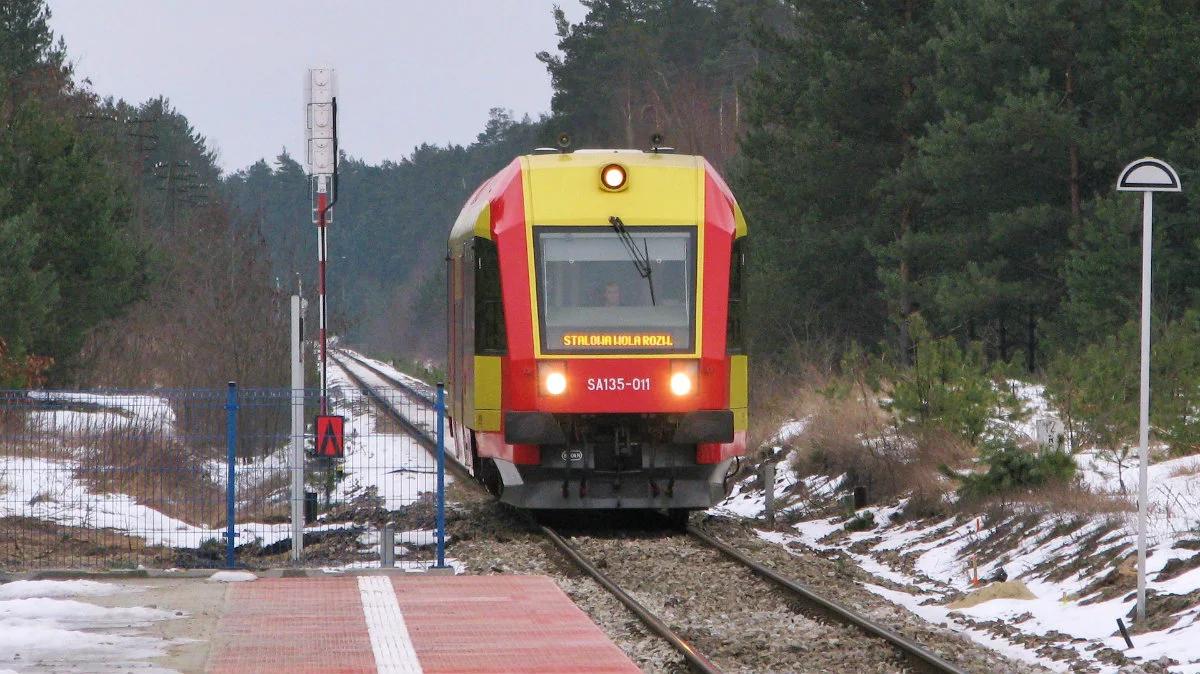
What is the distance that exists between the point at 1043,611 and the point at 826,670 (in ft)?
8.50

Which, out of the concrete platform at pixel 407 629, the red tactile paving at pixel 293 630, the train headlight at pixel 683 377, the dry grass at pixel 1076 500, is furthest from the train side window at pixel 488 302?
the dry grass at pixel 1076 500

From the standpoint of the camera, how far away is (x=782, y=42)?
124 feet

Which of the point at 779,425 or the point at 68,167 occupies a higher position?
the point at 68,167

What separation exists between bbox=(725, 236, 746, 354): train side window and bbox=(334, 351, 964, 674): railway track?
69.5 inches

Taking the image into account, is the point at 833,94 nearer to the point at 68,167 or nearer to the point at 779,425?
the point at 779,425

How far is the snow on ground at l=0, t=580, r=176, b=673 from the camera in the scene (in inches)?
363

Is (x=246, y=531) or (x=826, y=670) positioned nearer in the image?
(x=826, y=670)

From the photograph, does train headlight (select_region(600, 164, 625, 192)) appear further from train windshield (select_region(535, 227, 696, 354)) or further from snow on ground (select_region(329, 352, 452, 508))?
snow on ground (select_region(329, 352, 452, 508))

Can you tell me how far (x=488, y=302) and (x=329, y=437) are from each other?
7.40ft

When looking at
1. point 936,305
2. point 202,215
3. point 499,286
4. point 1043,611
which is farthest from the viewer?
point 202,215

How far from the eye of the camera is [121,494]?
1436 cm

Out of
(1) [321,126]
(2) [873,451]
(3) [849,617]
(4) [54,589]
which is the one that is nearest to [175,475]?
(4) [54,589]

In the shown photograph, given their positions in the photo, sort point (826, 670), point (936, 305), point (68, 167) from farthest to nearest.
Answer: point (68, 167), point (936, 305), point (826, 670)

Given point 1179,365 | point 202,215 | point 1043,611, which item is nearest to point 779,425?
point 1179,365
